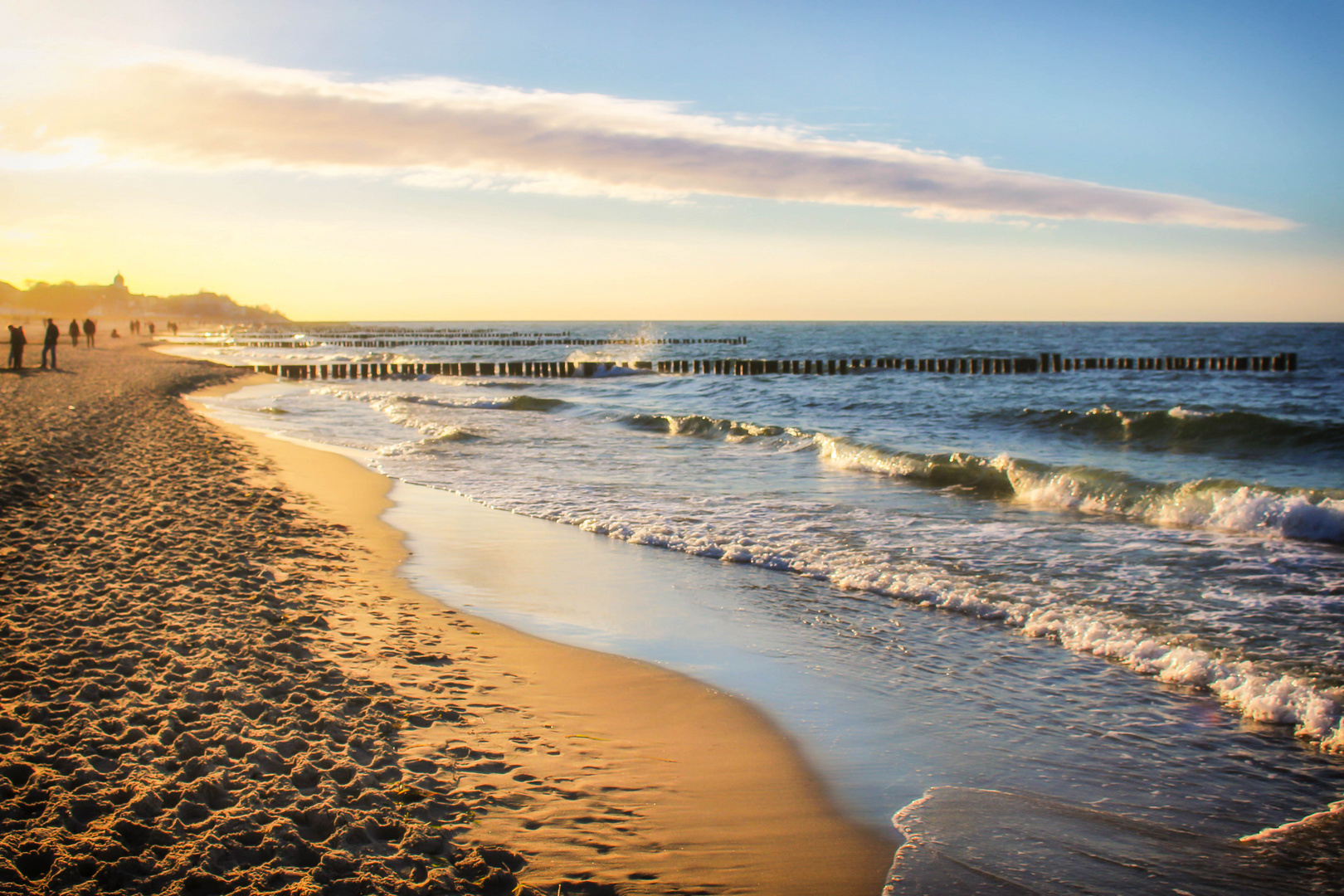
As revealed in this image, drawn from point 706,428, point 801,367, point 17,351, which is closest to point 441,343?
point 801,367

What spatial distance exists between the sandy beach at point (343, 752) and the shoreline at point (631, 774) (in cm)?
1

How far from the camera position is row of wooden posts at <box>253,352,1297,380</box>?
39.5 m

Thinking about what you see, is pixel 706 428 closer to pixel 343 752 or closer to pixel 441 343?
pixel 343 752

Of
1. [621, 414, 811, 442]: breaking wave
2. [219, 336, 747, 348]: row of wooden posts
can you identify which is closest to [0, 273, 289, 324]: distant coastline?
[219, 336, 747, 348]: row of wooden posts

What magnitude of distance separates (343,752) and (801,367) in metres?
43.0

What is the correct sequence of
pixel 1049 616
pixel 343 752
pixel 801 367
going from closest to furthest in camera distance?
pixel 343 752 → pixel 1049 616 → pixel 801 367

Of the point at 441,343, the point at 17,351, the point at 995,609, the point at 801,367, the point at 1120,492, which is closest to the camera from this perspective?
the point at 995,609

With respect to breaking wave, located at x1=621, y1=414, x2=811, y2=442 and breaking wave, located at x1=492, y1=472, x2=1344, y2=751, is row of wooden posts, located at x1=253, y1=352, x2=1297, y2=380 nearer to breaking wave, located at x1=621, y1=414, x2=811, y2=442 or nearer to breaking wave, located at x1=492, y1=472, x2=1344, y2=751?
breaking wave, located at x1=621, y1=414, x2=811, y2=442

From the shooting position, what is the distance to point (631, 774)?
3.81m

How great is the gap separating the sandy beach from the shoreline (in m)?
0.01

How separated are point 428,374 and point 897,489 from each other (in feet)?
113

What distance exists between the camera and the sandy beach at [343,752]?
2910 mm

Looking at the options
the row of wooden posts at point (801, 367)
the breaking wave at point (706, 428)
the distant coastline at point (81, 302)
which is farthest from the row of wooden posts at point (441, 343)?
the distant coastline at point (81, 302)

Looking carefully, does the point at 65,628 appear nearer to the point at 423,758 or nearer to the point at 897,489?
the point at 423,758
